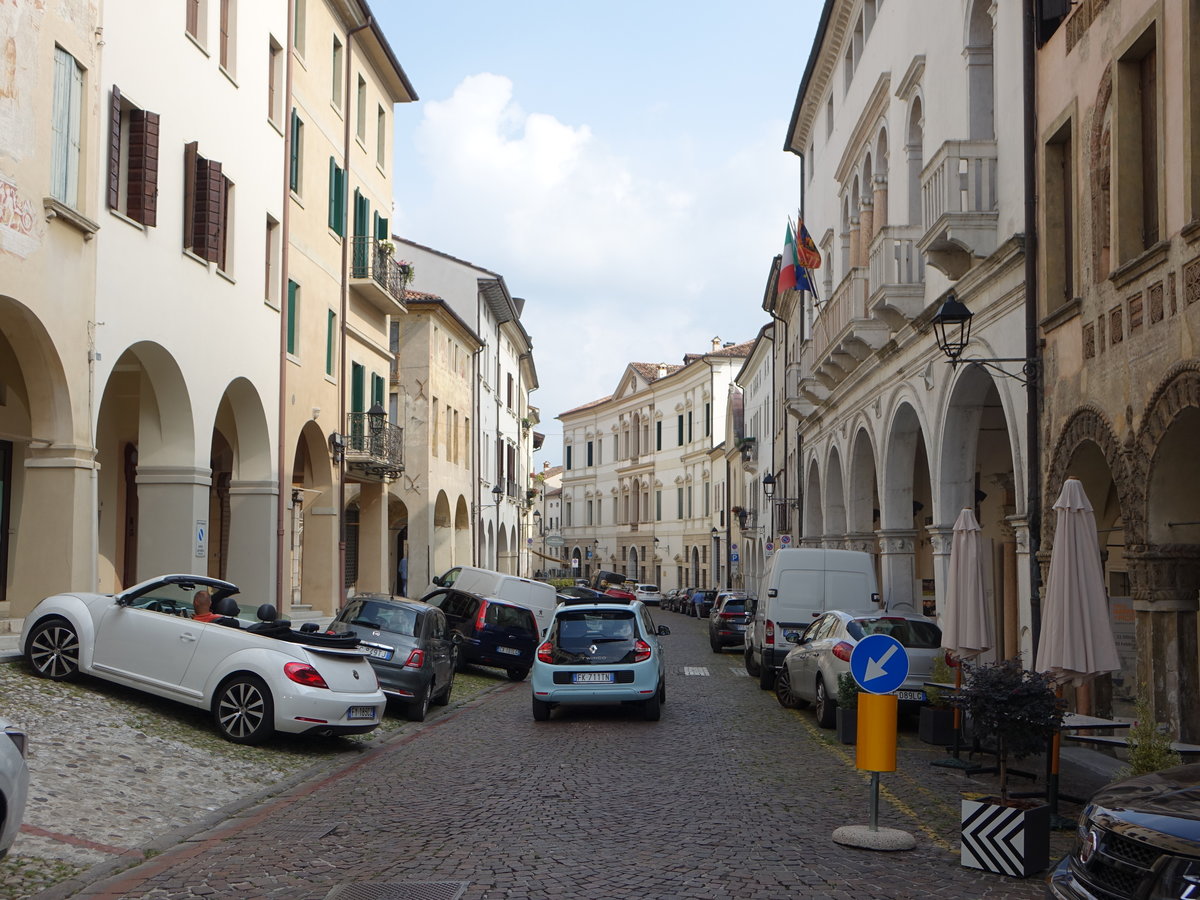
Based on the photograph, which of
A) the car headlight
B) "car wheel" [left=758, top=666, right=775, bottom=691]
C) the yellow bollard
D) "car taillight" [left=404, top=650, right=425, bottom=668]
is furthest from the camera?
"car wheel" [left=758, top=666, right=775, bottom=691]

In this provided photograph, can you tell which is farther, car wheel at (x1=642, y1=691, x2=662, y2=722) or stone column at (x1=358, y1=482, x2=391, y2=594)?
stone column at (x1=358, y1=482, x2=391, y2=594)

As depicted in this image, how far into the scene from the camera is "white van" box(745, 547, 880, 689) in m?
21.4

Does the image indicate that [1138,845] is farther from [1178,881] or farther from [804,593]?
[804,593]

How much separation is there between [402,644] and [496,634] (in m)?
6.77

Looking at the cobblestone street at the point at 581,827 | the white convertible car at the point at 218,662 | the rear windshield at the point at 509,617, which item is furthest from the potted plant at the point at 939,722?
the rear windshield at the point at 509,617

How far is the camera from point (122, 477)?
910 inches

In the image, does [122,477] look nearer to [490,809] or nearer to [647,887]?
[490,809]

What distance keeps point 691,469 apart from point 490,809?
7183 centimetres

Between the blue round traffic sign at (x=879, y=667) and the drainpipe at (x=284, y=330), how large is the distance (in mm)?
16650

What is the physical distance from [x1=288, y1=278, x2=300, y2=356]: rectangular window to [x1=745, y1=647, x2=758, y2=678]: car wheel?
11.0m

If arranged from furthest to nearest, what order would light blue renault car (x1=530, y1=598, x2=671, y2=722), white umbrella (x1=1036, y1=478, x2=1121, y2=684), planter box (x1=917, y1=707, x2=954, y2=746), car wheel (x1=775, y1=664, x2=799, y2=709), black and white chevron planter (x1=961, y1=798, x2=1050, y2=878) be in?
car wheel (x1=775, y1=664, x2=799, y2=709)
light blue renault car (x1=530, y1=598, x2=671, y2=722)
planter box (x1=917, y1=707, x2=954, y2=746)
white umbrella (x1=1036, y1=478, x2=1121, y2=684)
black and white chevron planter (x1=961, y1=798, x2=1050, y2=878)

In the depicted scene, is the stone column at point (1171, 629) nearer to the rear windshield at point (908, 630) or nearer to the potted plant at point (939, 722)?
the potted plant at point (939, 722)

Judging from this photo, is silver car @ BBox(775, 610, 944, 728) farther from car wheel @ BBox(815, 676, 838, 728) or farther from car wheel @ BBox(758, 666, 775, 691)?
car wheel @ BBox(758, 666, 775, 691)

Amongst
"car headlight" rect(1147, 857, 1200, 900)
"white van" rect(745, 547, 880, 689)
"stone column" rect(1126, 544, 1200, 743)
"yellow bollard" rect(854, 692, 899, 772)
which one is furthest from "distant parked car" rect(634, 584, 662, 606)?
"car headlight" rect(1147, 857, 1200, 900)
